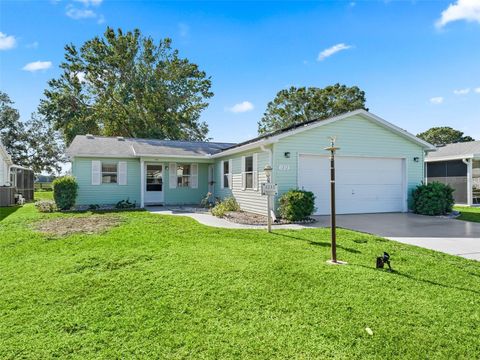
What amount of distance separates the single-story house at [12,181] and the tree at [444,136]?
47.7 metres

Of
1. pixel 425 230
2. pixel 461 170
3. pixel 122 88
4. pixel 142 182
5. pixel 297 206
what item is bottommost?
pixel 425 230

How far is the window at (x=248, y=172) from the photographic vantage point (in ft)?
40.7

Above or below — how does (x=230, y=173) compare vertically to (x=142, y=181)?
above

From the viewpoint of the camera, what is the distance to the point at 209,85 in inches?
1185

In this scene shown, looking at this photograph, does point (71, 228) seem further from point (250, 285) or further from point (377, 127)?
point (377, 127)

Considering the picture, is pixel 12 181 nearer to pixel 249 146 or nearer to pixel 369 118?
pixel 249 146

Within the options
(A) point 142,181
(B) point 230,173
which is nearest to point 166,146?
(A) point 142,181

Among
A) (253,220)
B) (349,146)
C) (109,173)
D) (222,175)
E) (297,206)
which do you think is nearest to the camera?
(297,206)

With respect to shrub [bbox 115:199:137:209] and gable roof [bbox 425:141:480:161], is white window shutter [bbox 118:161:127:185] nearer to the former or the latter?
shrub [bbox 115:199:137:209]

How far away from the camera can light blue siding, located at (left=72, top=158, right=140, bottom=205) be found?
14516 millimetres

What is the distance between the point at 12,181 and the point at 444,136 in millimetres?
Answer: 52329

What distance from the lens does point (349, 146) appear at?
11805 millimetres

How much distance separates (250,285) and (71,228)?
6.46 metres

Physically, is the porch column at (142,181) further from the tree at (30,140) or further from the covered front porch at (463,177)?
the tree at (30,140)
